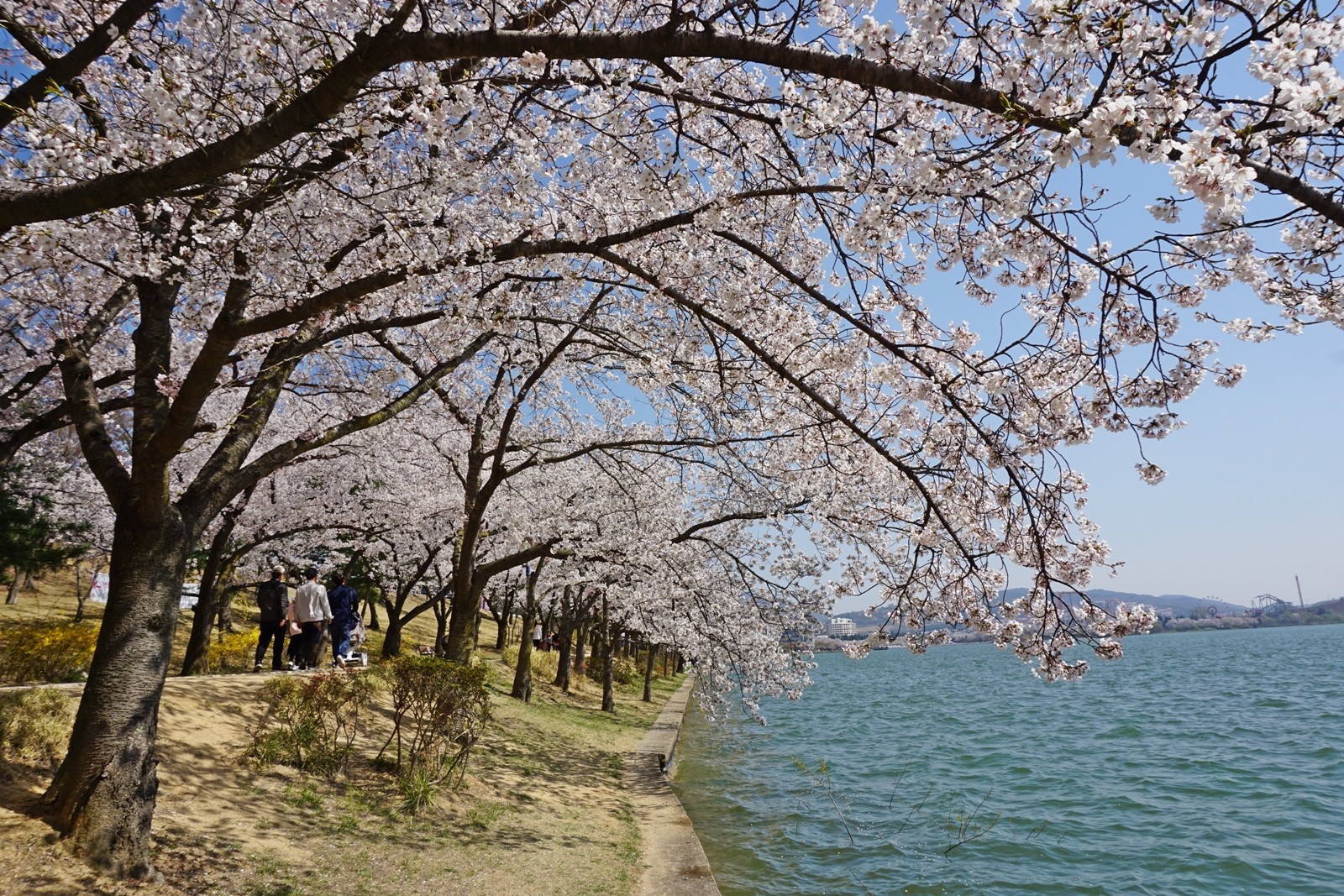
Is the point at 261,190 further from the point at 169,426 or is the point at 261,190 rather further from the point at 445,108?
the point at 169,426

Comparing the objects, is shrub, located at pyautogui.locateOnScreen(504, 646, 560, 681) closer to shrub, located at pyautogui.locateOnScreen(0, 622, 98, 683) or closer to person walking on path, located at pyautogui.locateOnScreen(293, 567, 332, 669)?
person walking on path, located at pyautogui.locateOnScreen(293, 567, 332, 669)

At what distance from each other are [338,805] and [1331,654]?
70.3 m

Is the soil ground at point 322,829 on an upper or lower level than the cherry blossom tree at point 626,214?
lower

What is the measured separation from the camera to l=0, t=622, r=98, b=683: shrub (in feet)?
31.3

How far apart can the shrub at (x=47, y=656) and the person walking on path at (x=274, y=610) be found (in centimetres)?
228

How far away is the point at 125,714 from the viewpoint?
4.97 meters

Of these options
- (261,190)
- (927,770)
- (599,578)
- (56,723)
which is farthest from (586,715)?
(261,190)

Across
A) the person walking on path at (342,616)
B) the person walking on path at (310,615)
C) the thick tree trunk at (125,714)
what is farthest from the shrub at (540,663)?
the thick tree trunk at (125,714)

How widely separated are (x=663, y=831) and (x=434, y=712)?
3314 mm

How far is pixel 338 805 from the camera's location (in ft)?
23.0

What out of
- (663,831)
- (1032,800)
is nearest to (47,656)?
(663,831)

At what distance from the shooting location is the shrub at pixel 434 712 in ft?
26.2

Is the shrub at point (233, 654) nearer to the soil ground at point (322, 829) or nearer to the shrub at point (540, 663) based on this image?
the soil ground at point (322, 829)

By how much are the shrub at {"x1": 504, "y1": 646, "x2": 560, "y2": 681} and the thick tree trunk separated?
1822cm
